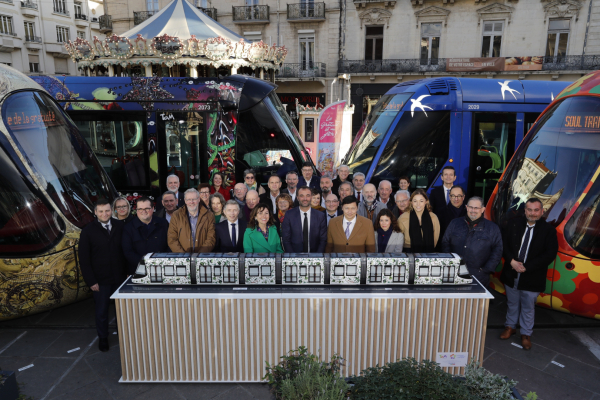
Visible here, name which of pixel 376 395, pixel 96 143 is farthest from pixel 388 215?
pixel 96 143

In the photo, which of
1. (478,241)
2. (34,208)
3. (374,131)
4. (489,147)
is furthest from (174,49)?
(478,241)

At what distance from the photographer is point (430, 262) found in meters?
3.78

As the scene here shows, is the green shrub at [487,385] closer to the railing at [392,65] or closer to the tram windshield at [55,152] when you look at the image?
the tram windshield at [55,152]

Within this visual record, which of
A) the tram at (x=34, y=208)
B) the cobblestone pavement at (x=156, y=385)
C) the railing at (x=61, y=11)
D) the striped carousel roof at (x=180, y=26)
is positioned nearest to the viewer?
the cobblestone pavement at (x=156, y=385)

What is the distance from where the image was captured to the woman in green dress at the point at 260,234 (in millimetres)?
4508

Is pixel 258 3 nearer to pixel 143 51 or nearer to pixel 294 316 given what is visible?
pixel 143 51

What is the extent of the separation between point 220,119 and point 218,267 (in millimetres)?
3976

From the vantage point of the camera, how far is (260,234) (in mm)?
4531

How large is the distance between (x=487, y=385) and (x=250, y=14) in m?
Result: 24.2

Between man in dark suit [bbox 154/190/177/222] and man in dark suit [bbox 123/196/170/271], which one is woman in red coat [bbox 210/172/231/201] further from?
man in dark suit [bbox 123/196/170/271]

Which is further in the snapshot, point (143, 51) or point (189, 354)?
point (143, 51)

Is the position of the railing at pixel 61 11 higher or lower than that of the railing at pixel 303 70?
higher

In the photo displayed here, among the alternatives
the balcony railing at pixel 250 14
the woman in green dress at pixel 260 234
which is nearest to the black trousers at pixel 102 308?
the woman in green dress at pixel 260 234

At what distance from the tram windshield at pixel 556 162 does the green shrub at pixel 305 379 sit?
3510mm
